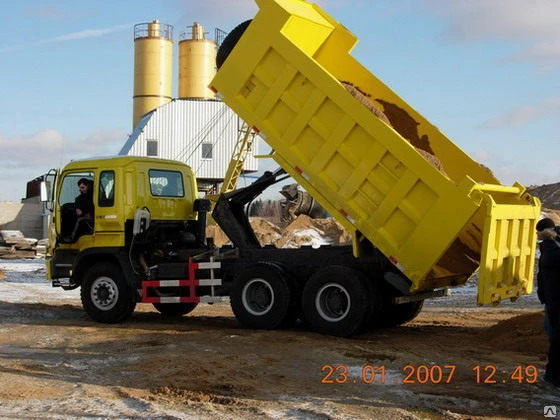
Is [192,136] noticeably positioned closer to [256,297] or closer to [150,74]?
[150,74]

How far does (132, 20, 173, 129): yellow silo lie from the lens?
48.8 m

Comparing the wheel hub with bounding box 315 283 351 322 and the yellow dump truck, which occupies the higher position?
the yellow dump truck

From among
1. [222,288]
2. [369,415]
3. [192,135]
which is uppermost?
[192,135]

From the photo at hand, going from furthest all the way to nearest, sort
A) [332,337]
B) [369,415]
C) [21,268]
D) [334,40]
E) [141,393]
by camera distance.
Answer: [21,268] < [334,40] < [332,337] < [141,393] < [369,415]

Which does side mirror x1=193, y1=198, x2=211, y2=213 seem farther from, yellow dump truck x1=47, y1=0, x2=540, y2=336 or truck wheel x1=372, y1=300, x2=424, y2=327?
truck wheel x1=372, y1=300, x2=424, y2=327

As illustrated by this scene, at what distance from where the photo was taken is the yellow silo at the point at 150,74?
4875 centimetres

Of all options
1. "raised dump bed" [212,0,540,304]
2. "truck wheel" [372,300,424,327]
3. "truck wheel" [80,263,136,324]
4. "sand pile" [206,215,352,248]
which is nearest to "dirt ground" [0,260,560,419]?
"truck wheel" [372,300,424,327]

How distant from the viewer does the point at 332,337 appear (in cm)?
1075

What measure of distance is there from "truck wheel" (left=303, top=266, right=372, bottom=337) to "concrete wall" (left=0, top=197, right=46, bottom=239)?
36.3 meters

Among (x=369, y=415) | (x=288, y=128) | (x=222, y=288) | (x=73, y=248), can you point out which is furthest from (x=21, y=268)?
(x=369, y=415)

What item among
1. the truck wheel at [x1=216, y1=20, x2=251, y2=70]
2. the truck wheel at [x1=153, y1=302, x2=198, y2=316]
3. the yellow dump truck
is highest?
the truck wheel at [x1=216, y1=20, x2=251, y2=70]

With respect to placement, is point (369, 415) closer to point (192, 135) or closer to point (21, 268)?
point (21, 268)

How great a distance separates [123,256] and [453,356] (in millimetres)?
5631

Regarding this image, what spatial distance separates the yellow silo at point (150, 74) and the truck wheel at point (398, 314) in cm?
3851
